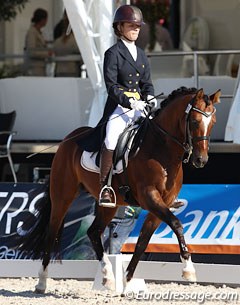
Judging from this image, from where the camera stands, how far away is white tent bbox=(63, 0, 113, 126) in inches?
441

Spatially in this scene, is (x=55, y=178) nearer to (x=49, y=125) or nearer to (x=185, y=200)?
(x=185, y=200)

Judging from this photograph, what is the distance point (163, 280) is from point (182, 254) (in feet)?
4.67

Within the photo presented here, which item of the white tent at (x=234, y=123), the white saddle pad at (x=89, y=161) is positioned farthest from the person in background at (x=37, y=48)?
the white saddle pad at (x=89, y=161)

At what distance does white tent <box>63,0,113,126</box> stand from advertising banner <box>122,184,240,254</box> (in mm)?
2370

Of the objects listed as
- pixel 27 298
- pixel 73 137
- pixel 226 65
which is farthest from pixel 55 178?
pixel 226 65

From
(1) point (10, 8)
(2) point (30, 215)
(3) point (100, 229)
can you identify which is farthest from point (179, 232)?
(1) point (10, 8)

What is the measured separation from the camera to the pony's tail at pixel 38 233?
30.1ft

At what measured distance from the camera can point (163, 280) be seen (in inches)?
357

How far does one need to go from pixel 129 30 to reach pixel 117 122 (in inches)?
32.6

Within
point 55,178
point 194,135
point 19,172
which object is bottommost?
point 19,172

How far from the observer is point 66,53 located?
14984mm

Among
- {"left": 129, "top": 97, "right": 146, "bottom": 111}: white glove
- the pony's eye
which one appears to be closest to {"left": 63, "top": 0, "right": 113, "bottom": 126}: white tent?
{"left": 129, "top": 97, "right": 146, "bottom": 111}: white glove

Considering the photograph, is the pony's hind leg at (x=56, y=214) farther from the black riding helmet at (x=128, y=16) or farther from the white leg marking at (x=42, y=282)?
the black riding helmet at (x=128, y=16)

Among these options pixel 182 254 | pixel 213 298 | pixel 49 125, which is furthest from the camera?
pixel 49 125
